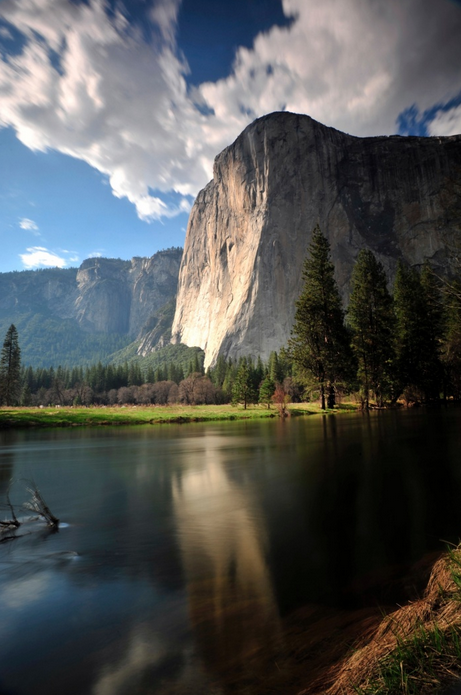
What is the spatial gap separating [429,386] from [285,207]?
382ft

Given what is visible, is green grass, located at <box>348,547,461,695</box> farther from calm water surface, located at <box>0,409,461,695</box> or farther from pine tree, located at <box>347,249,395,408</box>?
pine tree, located at <box>347,249,395,408</box>

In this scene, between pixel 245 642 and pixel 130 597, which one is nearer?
pixel 245 642

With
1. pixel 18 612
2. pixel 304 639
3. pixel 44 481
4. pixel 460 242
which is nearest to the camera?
pixel 304 639

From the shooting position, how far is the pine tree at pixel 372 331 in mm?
38750

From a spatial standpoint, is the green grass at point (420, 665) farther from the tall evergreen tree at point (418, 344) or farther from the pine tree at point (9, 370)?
the pine tree at point (9, 370)

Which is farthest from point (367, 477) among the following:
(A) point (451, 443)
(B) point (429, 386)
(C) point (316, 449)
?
(B) point (429, 386)

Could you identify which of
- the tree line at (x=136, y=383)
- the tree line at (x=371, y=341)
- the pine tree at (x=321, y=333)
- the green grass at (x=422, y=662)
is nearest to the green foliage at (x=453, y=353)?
the tree line at (x=371, y=341)

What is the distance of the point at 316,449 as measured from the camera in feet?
44.5

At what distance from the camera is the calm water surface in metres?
2.83

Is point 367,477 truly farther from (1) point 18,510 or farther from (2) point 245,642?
(1) point 18,510

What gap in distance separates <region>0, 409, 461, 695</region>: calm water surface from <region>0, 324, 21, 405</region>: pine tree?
70766 mm

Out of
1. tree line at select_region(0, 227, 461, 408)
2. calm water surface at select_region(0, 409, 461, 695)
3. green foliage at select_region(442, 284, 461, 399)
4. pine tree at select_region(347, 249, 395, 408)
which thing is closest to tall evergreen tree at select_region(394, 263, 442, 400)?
tree line at select_region(0, 227, 461, 408)

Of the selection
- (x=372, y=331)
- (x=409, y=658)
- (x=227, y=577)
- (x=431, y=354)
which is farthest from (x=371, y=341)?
(x=409, y=658)

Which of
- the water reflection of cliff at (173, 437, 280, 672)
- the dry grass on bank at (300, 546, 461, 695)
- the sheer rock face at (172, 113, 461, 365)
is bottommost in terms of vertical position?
the water reflection of cliff at (173, 437, 280, 672)
